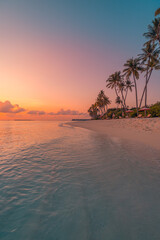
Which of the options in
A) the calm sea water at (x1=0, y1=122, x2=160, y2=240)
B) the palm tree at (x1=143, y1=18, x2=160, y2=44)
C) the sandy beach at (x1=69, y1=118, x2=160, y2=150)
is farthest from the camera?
the palm tree at (x1=143, y1=18, x2=160, y2=44)

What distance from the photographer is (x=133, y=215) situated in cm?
201

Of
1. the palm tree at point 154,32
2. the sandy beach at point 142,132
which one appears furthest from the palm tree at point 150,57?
the sandy beach at point 142,132

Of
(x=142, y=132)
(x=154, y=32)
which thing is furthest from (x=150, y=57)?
(x=142, y=132)

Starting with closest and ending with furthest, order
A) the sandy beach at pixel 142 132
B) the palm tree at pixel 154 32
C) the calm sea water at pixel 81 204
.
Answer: the calm sea water at pixel 81 204 → the sandy beach at pixel 142 132 → the palm tree at pixel 154 32

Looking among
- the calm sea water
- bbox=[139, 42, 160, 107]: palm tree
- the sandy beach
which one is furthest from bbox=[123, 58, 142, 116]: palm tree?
the calm sea water

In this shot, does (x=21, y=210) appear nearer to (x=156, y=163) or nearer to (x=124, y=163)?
(x=124, y=163)

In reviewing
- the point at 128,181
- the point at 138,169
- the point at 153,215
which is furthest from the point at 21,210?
the point at 138,169

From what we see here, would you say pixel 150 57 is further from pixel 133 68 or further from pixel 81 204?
pixel 81 204

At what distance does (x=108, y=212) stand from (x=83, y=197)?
2.19 feet

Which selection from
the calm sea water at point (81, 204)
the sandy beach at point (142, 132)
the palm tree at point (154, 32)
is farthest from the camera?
the palm tree at point (154, 32)

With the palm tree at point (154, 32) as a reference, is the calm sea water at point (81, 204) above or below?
below

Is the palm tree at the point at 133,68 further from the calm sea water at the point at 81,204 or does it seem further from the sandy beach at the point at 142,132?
the calm sea water at the point at 81,204

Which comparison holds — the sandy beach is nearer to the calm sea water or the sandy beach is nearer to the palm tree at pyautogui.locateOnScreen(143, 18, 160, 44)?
the calm sea water

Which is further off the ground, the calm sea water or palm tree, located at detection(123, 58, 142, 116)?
palm tree, located at detection(123, 58, 142, 116)
